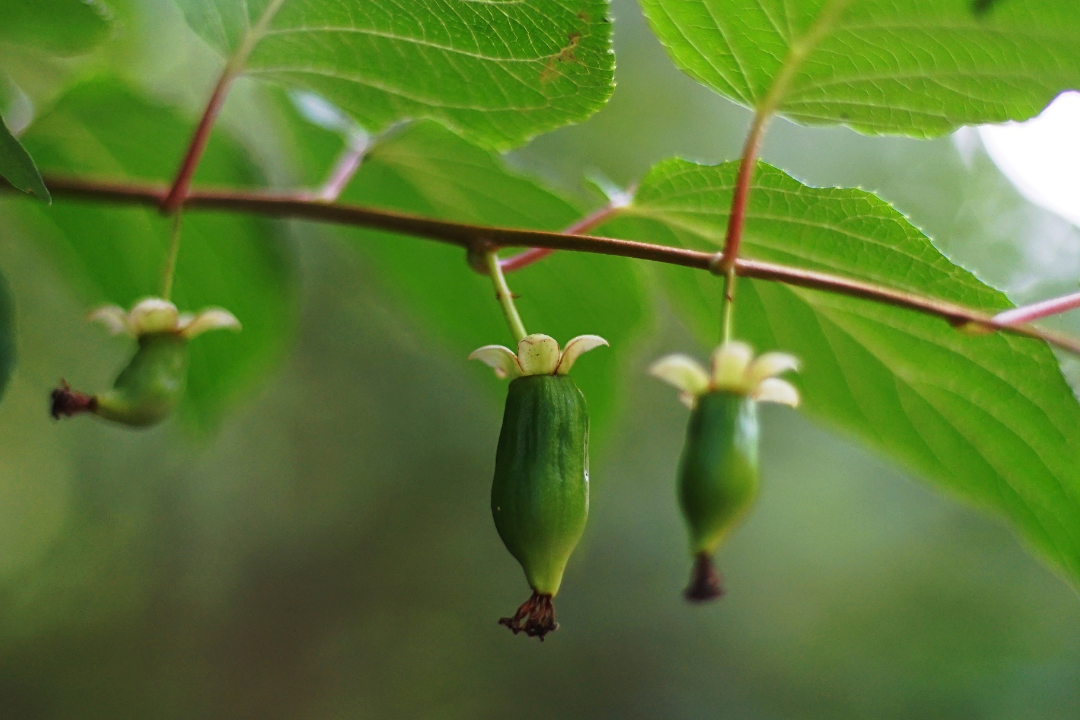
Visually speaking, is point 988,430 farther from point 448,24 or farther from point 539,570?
point 448,24

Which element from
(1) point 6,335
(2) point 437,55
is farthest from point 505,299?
(1) point 6,335

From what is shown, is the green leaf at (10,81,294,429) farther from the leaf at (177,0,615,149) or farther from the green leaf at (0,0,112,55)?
the leaf at (177,0,615,149)

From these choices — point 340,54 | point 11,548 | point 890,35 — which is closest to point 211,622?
point 11,548

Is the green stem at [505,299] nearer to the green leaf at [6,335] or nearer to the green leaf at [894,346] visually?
the green leaf at [894,346]

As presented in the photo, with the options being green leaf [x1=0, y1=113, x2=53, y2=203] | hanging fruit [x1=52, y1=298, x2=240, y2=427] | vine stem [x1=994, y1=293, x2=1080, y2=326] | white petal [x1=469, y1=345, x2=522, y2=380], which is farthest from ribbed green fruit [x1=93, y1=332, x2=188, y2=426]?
vine stem [x1=994, y1=293, x2=1080, y2=326]

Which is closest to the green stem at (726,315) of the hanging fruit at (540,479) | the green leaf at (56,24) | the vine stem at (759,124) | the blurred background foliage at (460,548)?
the vine stem at (759,124)

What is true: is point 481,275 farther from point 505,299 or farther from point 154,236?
point 154,236
